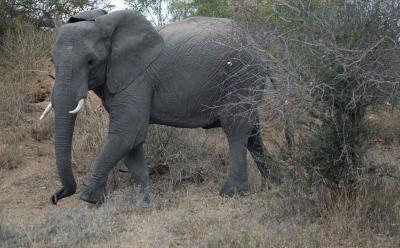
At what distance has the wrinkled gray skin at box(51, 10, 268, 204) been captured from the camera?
21.9 feet

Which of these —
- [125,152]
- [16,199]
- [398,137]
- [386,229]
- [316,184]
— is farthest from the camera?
[398,137]

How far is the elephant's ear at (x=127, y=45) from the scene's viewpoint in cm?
698

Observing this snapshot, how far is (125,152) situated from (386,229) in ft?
9.35

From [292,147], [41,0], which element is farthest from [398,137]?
[41,0]

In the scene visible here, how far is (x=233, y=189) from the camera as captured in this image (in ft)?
23.9

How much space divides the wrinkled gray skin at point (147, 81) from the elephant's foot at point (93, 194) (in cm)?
1

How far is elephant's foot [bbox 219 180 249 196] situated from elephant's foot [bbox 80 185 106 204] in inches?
53.5

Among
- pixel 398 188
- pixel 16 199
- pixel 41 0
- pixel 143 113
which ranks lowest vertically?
pixel 16 199

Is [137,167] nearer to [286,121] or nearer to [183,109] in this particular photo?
[183,109]

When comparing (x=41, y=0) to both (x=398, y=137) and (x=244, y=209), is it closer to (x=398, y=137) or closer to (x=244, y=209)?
(x=398, y=137)

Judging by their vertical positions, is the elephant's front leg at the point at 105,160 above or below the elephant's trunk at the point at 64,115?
below

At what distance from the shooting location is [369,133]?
5.80m

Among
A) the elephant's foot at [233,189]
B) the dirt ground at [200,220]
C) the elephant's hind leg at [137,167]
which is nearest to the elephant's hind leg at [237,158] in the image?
the elephant's foot at [233,189]

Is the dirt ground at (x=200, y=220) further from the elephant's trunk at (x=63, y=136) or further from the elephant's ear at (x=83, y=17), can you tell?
the elephant's ear at (x=83, y=17)
